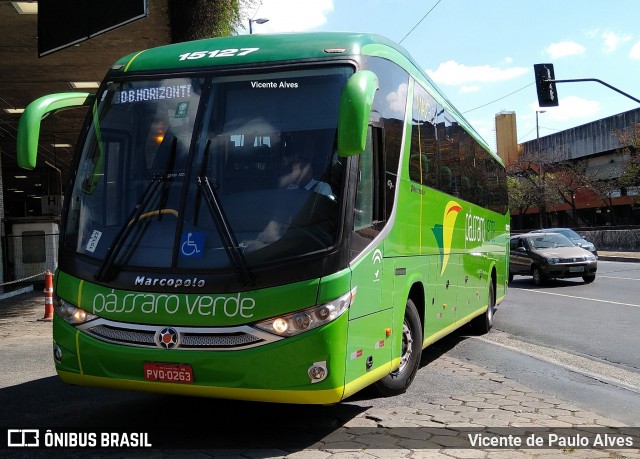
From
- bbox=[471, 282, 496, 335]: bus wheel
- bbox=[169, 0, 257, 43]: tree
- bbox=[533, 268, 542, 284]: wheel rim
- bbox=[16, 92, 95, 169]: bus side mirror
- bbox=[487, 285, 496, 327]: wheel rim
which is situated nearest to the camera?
bbox=[16, 92, 95, 169]: bus side mirror

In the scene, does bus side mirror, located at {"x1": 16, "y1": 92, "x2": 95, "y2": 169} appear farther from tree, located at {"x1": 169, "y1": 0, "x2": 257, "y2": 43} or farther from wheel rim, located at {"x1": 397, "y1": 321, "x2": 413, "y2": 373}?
tree, located at {"x1": 169, "y1": 0, "x2": 257, "y2": 43}

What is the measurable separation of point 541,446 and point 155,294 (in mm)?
3049

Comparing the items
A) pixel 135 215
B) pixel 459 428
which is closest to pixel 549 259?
pixel 459 428

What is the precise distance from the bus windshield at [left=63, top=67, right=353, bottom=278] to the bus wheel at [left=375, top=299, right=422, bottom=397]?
2.00 meters

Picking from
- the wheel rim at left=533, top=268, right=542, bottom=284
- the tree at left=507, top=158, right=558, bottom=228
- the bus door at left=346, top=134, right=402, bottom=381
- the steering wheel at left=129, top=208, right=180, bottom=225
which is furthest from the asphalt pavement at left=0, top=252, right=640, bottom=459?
the tree at left=507, top=158, right=558, bottom=228

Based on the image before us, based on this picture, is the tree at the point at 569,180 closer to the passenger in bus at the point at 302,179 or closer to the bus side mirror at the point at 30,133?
the passenger in bus at the point at 302,179

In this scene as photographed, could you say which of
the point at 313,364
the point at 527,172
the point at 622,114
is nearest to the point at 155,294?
the point at 313,364

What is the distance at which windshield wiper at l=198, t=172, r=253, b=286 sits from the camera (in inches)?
193

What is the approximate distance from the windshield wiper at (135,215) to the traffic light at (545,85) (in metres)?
21.0

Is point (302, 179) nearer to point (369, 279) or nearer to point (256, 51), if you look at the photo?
point (369, 279)

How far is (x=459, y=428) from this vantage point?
5.48 meters

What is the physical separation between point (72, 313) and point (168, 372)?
1012mm

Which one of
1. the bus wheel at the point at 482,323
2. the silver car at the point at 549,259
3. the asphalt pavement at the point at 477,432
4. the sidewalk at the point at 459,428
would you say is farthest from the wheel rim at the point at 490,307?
the silver car at the point at 549,259

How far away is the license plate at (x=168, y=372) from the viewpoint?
4.93 meters
